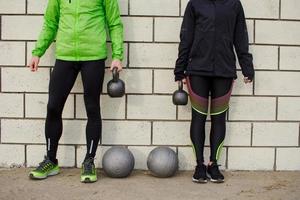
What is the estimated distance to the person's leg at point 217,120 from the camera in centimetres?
406

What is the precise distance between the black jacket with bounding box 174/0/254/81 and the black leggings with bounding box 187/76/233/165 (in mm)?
89

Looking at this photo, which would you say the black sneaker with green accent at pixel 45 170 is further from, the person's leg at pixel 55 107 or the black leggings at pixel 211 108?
the black leggings at pixel 211 108

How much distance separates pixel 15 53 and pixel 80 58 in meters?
0.70

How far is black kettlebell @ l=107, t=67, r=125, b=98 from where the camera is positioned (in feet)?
13.1

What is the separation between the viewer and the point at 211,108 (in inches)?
163

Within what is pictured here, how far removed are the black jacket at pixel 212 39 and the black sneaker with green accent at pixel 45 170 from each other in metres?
1.21

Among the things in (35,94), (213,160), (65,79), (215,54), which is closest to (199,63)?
(215,54)

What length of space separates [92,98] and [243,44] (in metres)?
1.24

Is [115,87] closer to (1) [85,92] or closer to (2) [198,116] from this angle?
(1) [85,92]

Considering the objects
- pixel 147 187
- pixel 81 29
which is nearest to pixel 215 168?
pixel 147 187

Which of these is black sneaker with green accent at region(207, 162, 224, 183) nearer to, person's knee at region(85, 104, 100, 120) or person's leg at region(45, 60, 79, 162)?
person's knee at region(85, 104, 100, 120)

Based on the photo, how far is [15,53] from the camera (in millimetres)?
4336

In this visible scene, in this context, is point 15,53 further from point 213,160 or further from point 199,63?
point 213,160

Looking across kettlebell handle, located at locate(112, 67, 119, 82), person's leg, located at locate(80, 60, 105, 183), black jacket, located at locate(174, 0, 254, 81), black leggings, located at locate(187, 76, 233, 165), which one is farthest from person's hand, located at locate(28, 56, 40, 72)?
black leggings, located at locate(187, 76, 233, 165)
